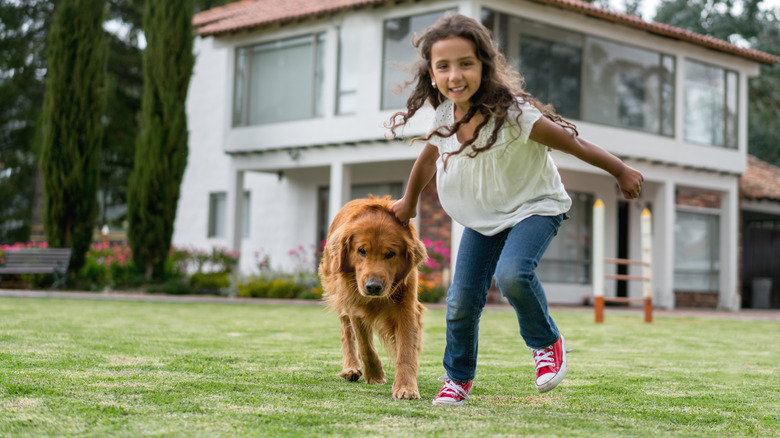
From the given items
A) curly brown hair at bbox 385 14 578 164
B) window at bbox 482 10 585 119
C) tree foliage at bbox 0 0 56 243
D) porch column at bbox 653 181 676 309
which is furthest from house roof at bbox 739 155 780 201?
tree foliage at bbox 0 0 56 243

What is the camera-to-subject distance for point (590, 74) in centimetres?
1520

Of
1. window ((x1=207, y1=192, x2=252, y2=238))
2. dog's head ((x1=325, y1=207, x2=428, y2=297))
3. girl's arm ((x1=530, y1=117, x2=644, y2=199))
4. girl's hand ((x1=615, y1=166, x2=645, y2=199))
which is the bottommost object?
dog's head ((x1=325, y1=207, x2=428, y2=297))

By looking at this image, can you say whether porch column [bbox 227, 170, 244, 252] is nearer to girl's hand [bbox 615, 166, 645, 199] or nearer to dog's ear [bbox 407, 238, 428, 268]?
dog's ear [bbox 407, 238, 428, 268]

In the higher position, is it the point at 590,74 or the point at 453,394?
the point at 590,74

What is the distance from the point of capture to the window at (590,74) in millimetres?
14445

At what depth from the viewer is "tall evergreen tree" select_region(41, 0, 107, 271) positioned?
14.8m

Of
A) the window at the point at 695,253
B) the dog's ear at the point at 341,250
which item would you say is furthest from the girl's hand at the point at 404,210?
the window at the point at 695,253

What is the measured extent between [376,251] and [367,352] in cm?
65

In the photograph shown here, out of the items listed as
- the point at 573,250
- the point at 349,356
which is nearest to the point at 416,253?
the point at 349,356

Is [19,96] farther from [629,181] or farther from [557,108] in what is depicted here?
[629,181]

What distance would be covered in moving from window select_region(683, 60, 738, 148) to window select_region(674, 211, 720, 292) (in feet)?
6.89

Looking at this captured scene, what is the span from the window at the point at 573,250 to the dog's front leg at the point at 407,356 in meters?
12.1

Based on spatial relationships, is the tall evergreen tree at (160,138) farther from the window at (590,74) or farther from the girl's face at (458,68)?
the girl's face at (458,68)

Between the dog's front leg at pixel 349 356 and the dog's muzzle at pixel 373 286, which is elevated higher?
the dog's muzzle at pixel 373 286
